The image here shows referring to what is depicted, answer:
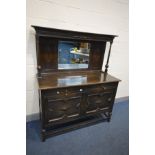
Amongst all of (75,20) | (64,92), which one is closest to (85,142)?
(64,92)

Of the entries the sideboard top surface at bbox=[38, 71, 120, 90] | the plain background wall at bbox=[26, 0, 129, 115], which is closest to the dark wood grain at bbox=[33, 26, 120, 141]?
the sideboard top surface at bbox=[38, 71, 120, 90]

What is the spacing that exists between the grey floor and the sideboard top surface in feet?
2.57

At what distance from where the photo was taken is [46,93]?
67.8 inches

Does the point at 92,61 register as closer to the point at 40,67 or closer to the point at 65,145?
the point at 40,67

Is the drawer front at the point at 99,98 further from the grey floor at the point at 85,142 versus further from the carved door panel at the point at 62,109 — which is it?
the grey floor at the point at 85,142

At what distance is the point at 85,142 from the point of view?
6.52 ft

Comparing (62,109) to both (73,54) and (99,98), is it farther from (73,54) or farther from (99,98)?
(73,54)

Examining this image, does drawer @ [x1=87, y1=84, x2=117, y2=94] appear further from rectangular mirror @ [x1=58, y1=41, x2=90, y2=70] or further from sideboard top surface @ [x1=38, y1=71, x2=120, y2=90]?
rectangular mirror @ [x1=58, y1=41, x2=90, y2=70]

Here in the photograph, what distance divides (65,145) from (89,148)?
32 centimetres

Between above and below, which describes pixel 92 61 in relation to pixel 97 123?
above

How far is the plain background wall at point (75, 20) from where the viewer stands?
1908 millimetres

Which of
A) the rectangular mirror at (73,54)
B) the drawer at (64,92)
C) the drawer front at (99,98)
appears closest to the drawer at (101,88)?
the drawer front at (99,98)

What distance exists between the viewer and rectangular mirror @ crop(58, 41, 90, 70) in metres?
2.14
